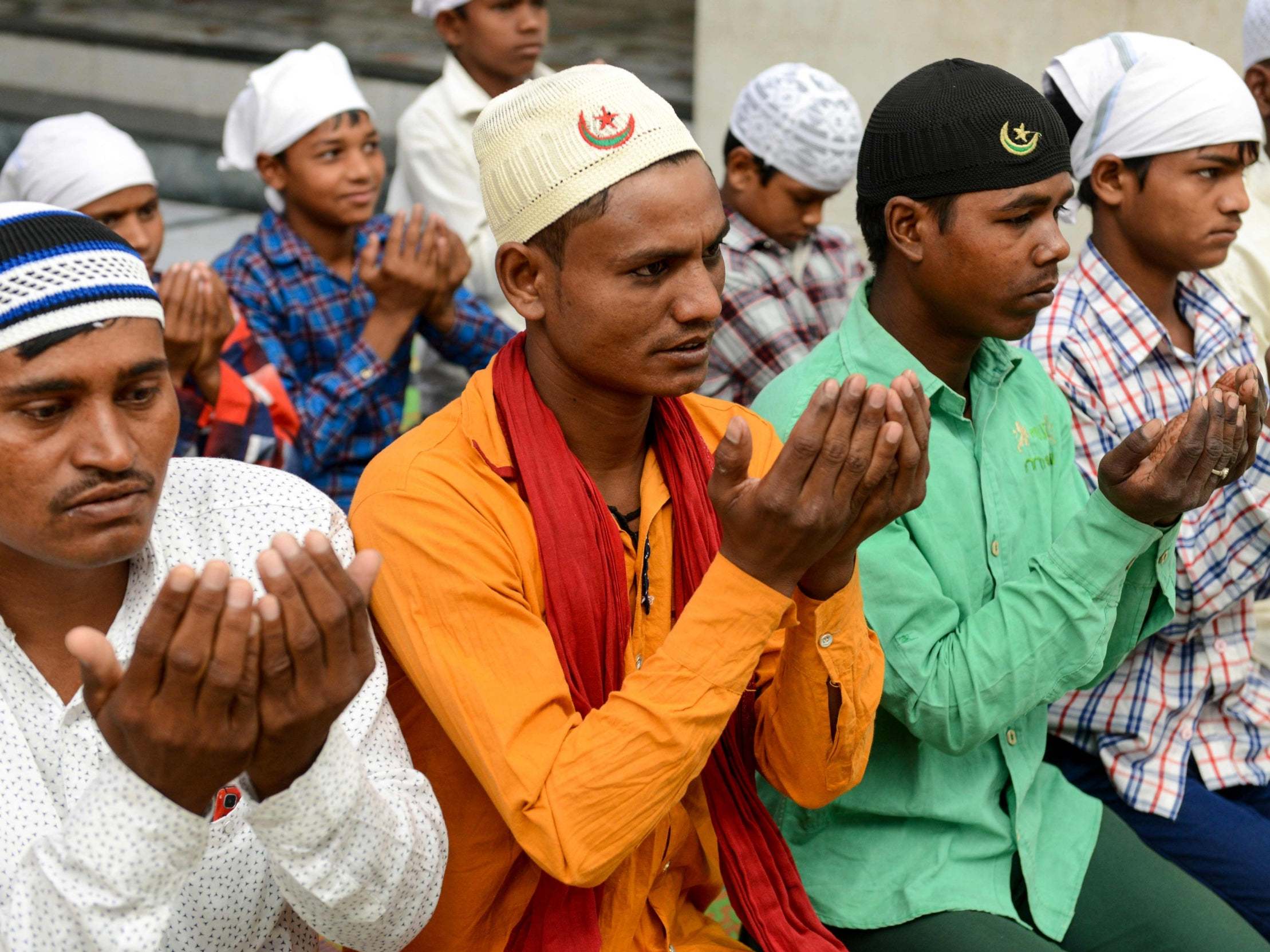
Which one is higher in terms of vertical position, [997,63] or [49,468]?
[49,468]

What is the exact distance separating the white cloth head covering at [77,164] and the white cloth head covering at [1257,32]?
3.44 metres

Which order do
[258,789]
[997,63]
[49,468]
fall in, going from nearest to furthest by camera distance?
Result: [258,789] → [49,468] → [997,63]

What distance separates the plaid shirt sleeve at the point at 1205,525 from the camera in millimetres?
3244

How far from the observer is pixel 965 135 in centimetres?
283

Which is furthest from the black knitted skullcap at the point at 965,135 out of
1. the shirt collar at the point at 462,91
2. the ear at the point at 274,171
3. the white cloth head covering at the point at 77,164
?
the shirt collar at the point at 462,91

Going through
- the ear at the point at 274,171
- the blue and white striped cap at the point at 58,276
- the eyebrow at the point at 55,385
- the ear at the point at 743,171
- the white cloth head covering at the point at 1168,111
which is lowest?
the ear at the point at 274,171

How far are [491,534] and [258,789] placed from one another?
581mm

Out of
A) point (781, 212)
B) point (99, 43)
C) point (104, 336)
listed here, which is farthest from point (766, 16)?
point (104, 336)

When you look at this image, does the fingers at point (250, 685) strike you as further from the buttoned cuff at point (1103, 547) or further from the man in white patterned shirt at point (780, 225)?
the man in white patterned shirt at point (780, 225)

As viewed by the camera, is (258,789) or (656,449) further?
(656,449)

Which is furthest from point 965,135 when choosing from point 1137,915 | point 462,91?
point 462,91

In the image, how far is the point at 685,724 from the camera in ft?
6.98

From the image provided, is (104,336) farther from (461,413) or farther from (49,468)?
(461,413)

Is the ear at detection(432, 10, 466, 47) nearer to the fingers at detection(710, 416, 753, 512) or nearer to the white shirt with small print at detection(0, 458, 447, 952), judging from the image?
the white shirt with small print at detection(0, 458, 447, 952)
